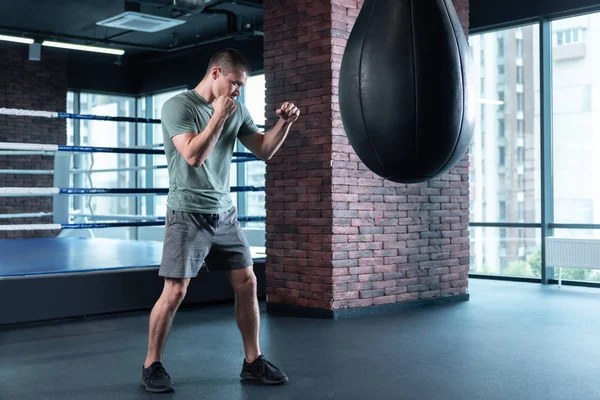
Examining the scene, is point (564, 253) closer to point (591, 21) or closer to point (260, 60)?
point (591, 21)

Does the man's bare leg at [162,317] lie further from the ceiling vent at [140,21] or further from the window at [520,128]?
the window at [520,128]

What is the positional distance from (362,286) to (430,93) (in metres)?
3.15

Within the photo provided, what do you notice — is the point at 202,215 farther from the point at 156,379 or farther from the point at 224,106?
the point at 156,379

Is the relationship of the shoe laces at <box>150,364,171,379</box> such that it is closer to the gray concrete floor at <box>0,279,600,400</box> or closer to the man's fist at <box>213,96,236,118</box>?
the gray concrete floor at <box>0,279,600,400</box>

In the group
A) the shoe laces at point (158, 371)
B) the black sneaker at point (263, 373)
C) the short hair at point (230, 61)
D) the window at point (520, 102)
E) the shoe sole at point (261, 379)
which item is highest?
the window at point (520, 102)

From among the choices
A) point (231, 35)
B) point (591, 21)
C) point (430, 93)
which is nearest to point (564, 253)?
point (591, 21)

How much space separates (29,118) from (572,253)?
7.97 metres

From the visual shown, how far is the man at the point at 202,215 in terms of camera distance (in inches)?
124

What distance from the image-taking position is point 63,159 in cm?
742

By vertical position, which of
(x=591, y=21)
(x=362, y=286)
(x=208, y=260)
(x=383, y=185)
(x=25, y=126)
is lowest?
(x=362, y=286)

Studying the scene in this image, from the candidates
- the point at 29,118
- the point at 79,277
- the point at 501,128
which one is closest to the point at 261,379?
the point at 79,277

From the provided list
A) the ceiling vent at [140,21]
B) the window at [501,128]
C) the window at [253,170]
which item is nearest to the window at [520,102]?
the window at [501,128]

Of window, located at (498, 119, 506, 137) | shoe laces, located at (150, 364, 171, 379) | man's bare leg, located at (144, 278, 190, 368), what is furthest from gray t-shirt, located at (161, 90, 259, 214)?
window, located at (498, 119, 506, 137)

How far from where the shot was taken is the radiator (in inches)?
278
